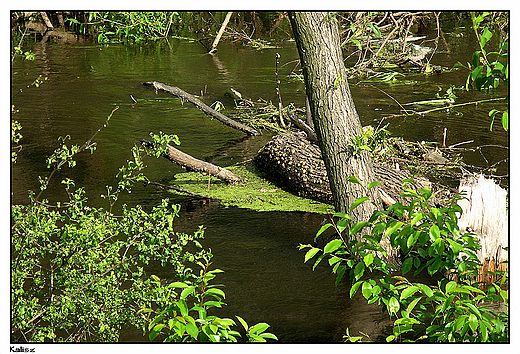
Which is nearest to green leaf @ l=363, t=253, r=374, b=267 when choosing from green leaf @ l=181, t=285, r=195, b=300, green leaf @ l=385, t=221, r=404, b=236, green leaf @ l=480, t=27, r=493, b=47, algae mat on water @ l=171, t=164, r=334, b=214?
green leaf @ l=385, t=221, r=404, b=236

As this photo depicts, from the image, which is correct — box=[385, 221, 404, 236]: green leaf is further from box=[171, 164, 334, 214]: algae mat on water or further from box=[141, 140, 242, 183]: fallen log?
box=[141, 140, 242, 183]: fallen log

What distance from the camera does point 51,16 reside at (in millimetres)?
20500

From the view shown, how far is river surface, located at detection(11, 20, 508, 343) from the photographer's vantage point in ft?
16.3

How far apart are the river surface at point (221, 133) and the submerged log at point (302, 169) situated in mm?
452

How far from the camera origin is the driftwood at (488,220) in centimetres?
478

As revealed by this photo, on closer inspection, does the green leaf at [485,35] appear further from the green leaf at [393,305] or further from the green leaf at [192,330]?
the green leaf at [192,330]

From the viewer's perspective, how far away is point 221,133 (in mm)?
10039

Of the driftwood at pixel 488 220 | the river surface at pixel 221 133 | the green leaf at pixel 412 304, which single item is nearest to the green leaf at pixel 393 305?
the green leaf at pixel 412 304

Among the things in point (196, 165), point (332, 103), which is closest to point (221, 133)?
point (196, 165)

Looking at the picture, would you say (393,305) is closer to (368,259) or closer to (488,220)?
(368,259)

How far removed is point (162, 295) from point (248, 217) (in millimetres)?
3413

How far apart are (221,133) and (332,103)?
5.32 m

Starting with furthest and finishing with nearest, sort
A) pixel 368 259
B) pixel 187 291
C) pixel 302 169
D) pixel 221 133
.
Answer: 1. pixel 221 133
2. pixel 302 169
3. pixel 368 259
4. pixel 187 291
